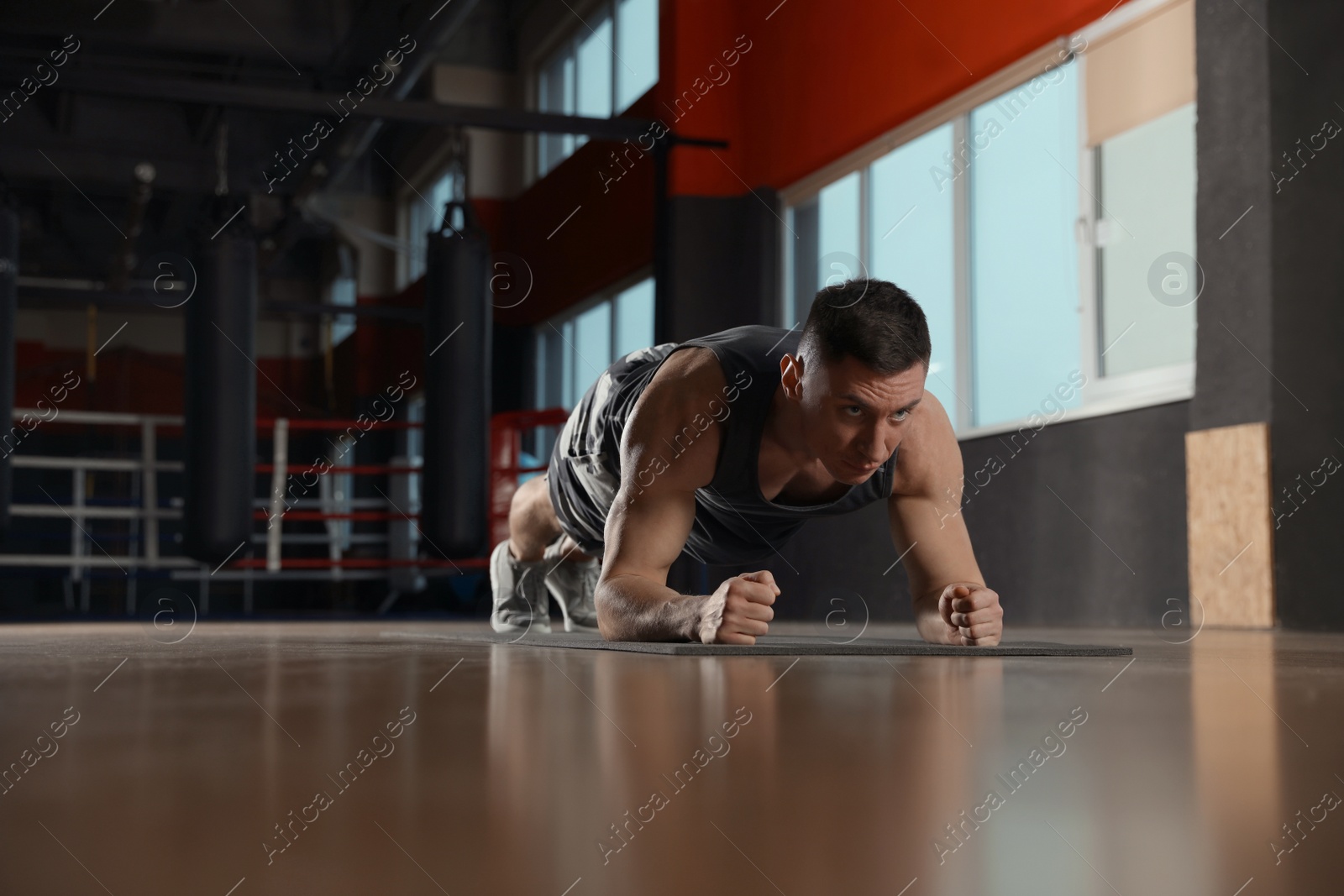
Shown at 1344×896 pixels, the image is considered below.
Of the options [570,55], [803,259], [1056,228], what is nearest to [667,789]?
[1056,228]

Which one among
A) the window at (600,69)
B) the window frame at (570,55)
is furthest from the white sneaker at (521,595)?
the window frame at (570,55)

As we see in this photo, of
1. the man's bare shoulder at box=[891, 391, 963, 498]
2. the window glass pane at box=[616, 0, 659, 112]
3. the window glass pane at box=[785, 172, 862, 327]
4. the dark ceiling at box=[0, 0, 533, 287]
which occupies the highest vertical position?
the window glass pane at box=[616, 0, 659, 112]

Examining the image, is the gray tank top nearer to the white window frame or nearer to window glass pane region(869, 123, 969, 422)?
window glass pane region(869, 123, 969, 422)

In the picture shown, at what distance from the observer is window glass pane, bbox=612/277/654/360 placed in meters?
7.54

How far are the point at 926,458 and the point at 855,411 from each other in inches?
13.4

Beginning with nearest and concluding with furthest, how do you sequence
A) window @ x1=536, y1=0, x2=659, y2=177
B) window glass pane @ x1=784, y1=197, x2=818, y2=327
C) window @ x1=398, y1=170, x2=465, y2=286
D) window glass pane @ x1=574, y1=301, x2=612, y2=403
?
window glass pane @ x1=784, y1=197, x2=818, y2=327 < window @ x1=536, y1=0, x2=659, y2=177 < window glass pane @ x1=574, y1=301, x2=612, y2=403 < window @ x1=398, y1=170, x2=465, y2=286

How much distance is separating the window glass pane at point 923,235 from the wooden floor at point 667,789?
4023mm

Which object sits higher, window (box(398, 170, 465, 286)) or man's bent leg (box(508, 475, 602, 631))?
window (box(398, 170, 465, 286))

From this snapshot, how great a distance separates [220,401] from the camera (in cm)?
484

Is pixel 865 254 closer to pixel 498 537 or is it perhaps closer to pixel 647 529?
pixel 498 537

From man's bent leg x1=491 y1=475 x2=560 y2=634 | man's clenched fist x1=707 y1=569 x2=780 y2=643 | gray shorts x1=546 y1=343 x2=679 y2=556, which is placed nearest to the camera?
man's clenched fist x1=707 y1=569 x2=780 y2=643

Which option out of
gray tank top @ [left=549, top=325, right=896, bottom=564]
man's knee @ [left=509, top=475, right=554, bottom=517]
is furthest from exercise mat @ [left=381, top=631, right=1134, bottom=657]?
man's knee @ [left=509, top=475, right=554, bottom=517]

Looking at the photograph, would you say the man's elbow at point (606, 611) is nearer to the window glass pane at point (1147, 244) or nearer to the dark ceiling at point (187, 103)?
the window glass pane at point (1147, 244)

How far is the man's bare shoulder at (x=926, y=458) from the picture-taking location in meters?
2.25
